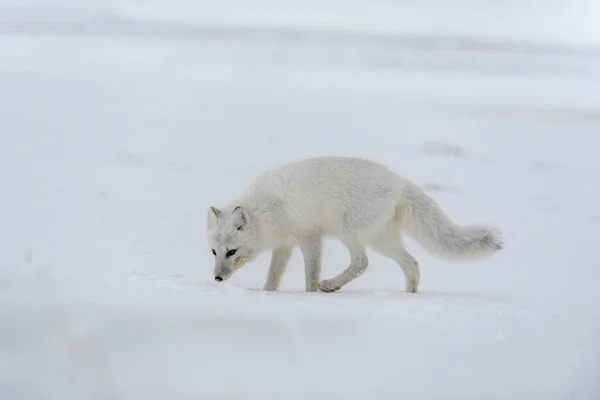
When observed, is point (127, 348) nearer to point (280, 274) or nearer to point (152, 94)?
point (280, 274)

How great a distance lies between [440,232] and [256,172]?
1.63m

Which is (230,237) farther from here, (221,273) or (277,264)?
(277,264)

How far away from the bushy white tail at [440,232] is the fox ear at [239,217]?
17.1 inches

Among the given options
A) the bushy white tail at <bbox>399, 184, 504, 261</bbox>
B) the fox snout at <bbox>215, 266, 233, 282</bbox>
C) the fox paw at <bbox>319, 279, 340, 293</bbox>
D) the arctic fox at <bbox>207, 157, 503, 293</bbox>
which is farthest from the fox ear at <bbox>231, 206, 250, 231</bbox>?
the bushy white tail at <bbox>399, 184, 504, 261</bbox>

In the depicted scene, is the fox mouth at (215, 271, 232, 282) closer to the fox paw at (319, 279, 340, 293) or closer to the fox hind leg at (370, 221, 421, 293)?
the fox paw at (319, 279, 340, 293)

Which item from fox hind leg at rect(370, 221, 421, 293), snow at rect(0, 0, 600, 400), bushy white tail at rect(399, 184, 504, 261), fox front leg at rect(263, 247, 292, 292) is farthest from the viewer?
fox front leg at rect(263, 247, 292, 292)

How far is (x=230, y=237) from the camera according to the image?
210 centimetres

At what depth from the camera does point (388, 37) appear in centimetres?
329

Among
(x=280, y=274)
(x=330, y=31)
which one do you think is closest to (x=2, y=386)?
(x=280, y=274)

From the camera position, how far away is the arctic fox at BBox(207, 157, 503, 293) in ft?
6.76

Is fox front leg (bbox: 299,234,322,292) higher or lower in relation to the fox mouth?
higher

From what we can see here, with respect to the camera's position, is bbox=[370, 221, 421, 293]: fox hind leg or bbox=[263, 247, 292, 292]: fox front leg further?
bbox=[263, 247, 292, 292]: fox front leg

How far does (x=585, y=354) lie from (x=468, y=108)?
8.45 ft

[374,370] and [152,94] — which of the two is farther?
[152,94]
